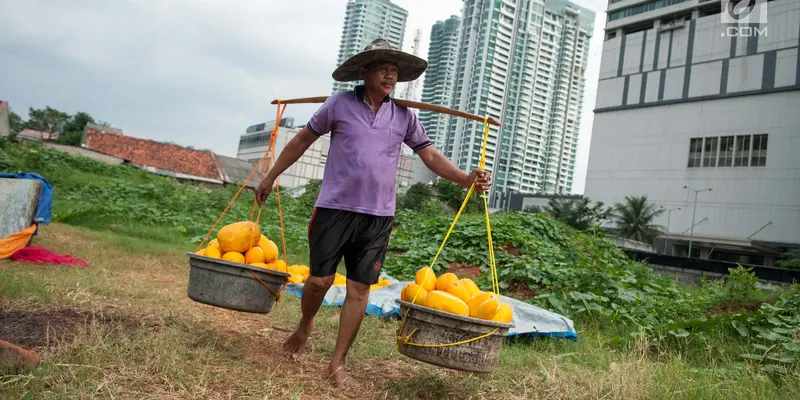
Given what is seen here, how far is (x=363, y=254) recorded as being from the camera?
2.85 m

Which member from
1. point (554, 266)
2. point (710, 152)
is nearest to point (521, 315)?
point (554, 266)

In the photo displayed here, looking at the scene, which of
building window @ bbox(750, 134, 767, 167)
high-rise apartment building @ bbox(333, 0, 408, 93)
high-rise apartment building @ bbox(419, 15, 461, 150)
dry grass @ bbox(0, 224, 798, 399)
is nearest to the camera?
dry grass @ bbox(0, 224, 798, 399)

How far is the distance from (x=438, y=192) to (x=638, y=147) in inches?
1094

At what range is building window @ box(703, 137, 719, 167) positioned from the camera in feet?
140

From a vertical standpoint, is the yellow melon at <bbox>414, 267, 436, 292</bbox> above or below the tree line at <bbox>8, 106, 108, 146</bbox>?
below

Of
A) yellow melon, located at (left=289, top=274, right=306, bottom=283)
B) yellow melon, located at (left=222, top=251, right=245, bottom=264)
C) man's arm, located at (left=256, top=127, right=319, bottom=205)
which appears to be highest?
man's arm, located at (left=256, top=127, right=319, bottom=205)

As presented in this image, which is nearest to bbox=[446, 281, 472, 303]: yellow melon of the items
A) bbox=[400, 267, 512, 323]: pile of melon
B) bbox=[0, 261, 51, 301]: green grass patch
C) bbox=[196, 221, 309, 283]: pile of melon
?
bbox=[400, 267, 512, 323]: pile of melon

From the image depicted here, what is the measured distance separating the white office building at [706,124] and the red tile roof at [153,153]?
33.7m

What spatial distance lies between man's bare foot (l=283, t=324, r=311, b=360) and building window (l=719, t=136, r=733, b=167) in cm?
4611

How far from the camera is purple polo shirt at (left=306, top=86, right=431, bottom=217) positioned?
278 cm

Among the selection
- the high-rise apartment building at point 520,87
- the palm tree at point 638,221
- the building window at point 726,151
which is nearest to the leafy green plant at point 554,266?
the palm tree at point 638,221

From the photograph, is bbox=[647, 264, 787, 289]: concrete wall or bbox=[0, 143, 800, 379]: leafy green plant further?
bbox=[647, 264, 787, 289]: concrete wall

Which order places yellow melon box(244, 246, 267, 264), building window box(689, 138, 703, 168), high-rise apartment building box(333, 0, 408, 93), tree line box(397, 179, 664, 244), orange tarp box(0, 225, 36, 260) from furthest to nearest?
1. high-rise apartment building box(333, 0, 408, 93)
2. building window box(689, 138, 703, 168)
3. tree line box(397, 179, 664, 244)
4. orange tarp box(0, 225, 36, 260)
5. yellow melon box(244, 246, 267, 264)

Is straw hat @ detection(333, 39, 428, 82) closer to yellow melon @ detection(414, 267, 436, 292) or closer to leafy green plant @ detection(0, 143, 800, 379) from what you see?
yellow melon @ detection(414, 267, 436, 292)
